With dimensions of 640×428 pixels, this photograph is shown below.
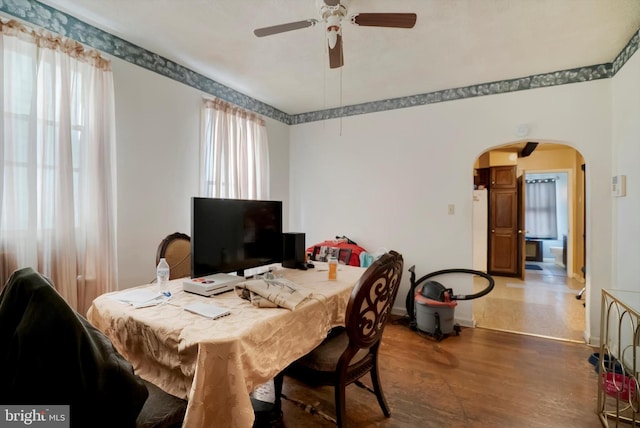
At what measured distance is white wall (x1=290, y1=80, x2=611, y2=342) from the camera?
2867 millimetres

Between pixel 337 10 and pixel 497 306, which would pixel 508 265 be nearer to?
pixel 497 306

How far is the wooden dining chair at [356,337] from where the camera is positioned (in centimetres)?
140

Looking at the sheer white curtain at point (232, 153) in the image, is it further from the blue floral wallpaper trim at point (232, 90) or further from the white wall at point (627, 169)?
the white wall at point (627, 169)

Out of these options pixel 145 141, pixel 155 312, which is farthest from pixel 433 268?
pixel 145 141

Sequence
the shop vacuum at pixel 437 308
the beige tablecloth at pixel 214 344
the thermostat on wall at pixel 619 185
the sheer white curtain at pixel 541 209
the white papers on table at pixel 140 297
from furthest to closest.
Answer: the sheer white curtain at pixel 541 209 < the shop vacuum at pixel 437 308 < the thermostat on wall at pixel 619 185 < the white papers on table at pixel 140 297 < the beige tablecloth at pixel 214 344

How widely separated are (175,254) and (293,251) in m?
0.90

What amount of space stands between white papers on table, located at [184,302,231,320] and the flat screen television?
226 millimetres

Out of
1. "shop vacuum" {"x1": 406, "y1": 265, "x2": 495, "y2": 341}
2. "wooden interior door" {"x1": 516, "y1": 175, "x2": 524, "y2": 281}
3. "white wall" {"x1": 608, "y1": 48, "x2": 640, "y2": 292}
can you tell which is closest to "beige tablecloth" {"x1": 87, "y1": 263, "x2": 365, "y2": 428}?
"shop vacuum" {"x1": 406, "y1": 265, "x2": 495, "y2": 341}

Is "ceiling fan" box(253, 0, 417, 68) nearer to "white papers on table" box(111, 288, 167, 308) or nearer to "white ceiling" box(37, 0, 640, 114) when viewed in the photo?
"white ceiling" box(37, 0, 640, 114)

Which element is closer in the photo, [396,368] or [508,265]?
[396,368]

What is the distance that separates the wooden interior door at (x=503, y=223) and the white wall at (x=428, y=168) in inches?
117

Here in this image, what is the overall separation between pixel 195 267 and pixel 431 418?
1.75m

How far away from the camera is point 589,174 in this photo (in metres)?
2.89

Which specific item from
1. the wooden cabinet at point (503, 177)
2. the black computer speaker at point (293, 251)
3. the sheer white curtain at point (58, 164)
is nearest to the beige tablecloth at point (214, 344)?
the black computer speaker at point (293, 251)
